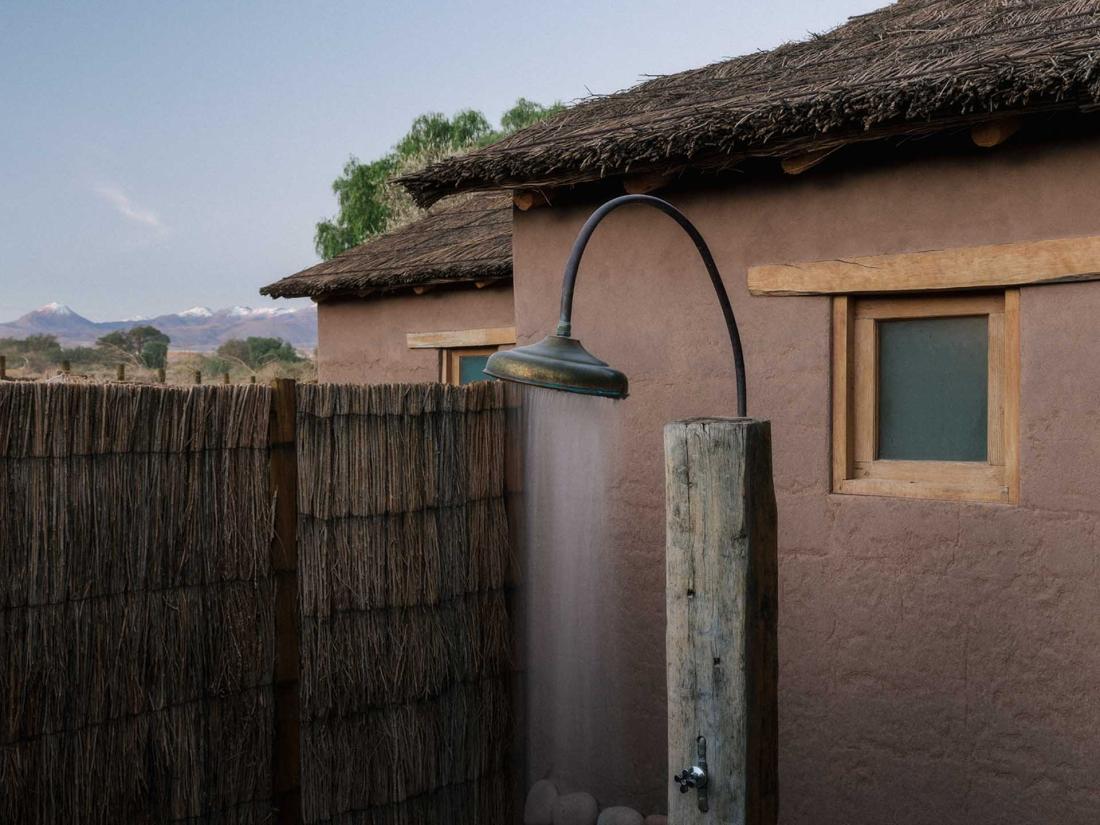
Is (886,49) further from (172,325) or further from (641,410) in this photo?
(172,325)

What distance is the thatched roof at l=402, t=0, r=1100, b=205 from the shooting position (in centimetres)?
349

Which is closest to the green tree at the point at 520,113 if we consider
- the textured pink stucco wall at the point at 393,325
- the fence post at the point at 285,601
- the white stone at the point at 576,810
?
the textured pink stucco wall at the point at 393,325

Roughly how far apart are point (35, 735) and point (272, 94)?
140 feet

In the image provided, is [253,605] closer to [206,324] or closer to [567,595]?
[567,595]

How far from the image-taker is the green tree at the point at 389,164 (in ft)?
98.3

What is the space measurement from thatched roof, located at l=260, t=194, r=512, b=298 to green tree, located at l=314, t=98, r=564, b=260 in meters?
18.9

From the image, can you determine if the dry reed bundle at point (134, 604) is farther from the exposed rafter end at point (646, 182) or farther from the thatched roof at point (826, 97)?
the exposed rafter end at point (646, 182)

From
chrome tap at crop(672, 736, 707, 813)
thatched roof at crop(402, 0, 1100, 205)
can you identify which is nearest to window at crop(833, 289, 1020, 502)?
thatched roof at crop(402, 0, 1100, 205)

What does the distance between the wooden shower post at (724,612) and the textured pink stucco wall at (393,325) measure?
4454 millimetres

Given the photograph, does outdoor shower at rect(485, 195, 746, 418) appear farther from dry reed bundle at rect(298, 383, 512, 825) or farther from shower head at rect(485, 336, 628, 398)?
dry reed bundle at rect(298, 383, 512, 825)

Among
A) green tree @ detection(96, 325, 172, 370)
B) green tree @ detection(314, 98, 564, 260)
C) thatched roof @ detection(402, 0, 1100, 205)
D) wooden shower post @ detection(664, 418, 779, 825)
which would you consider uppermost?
green tree @ detection(314, 98, 564, 260)

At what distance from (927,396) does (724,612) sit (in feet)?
4.72

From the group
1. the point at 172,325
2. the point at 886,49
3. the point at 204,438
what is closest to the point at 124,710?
the point at 204,438

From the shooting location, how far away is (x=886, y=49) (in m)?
4.64
